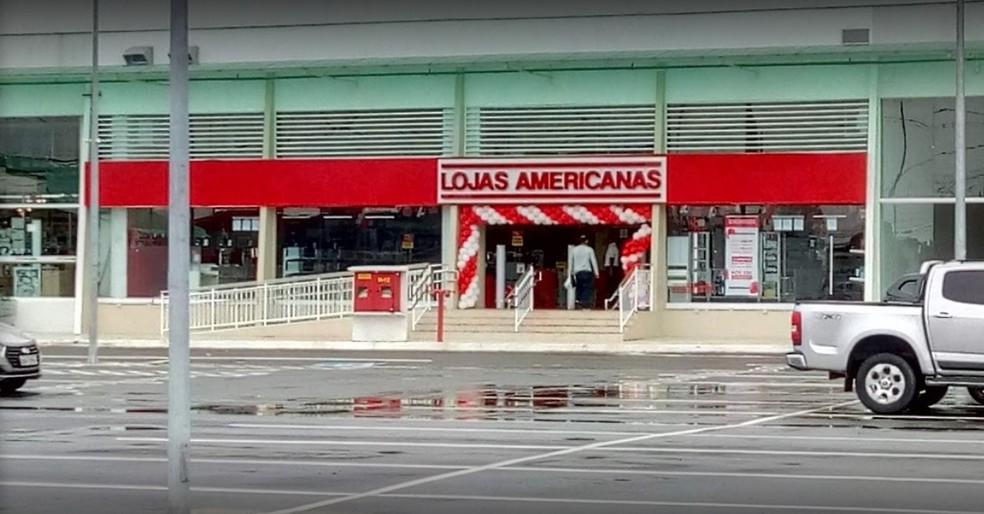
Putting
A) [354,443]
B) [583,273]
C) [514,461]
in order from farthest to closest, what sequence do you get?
[583,273], [354,443], [514,461]

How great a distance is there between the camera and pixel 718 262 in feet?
128

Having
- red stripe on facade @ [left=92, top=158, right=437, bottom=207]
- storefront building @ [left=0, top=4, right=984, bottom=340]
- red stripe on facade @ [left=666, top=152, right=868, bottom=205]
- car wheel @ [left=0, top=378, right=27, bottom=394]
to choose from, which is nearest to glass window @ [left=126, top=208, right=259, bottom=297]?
storefront building @ [left=0, top=4, right=984, bottom=340]

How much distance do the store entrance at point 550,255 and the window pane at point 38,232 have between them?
1073cm

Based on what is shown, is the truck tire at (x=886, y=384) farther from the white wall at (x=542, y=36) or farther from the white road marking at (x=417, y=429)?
the white wall at (x=542, y=36)

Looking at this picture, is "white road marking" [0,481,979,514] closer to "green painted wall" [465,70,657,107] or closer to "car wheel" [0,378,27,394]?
"car wheel" [0,378,27,394]

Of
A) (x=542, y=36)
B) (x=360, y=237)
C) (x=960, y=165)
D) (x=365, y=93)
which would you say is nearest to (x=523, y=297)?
(x=360, y=237)

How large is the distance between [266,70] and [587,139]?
25.7ft

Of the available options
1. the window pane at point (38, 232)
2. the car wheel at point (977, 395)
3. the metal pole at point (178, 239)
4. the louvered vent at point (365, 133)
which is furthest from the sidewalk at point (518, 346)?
the metal pole at point (178, 239)

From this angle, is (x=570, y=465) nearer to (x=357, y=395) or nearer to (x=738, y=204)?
(x=357, y=395)

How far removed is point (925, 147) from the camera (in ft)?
124

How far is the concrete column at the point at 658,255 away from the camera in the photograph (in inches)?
1539

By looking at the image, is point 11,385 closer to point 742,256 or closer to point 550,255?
point 550,255

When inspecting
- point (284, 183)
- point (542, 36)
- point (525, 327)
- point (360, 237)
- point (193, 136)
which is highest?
point (542, 36)

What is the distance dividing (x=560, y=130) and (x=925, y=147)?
26.9ft
